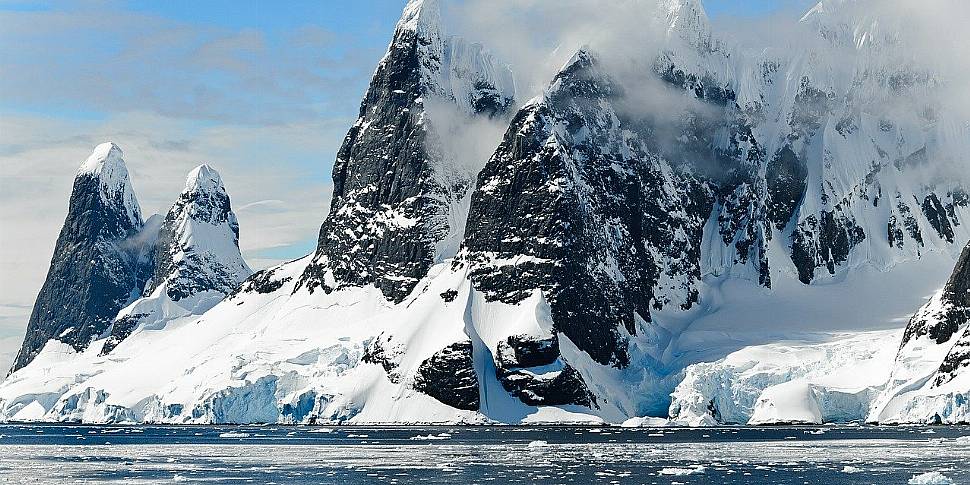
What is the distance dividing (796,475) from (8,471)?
233 feet

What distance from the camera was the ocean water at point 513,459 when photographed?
127 metres

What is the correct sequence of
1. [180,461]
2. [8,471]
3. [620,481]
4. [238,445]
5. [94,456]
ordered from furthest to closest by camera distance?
1. [238,445]
2. [94,456]
3. [180,461]
4. [8,471]
5. [620,481]

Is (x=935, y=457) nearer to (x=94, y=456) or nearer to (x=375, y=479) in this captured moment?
(x=375, y=479)

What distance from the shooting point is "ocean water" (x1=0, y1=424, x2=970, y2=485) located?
417 ft

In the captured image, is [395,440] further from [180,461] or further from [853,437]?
[853,437]

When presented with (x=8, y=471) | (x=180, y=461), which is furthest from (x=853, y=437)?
(x=8, y=471)

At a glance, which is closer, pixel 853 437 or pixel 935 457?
pixel 935 457

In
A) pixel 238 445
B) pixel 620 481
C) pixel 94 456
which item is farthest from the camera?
pixel 238 445

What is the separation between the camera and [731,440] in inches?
7333

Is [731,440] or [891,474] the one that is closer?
[891,474]

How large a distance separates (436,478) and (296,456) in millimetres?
35624

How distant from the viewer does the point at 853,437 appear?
185m

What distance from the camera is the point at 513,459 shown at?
15050 centimetres

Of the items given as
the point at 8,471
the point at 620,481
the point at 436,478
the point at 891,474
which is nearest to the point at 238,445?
the point at 8,471
